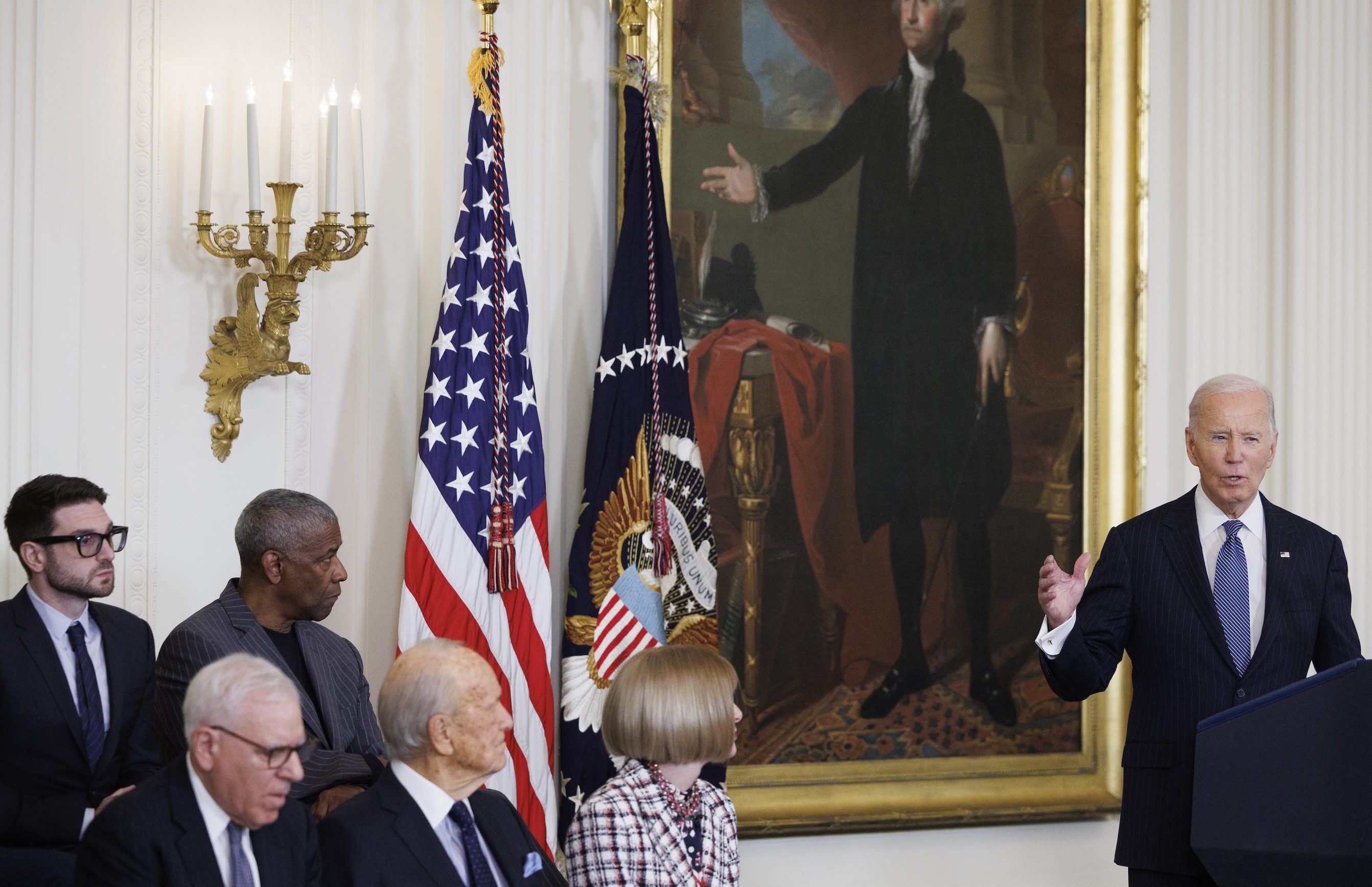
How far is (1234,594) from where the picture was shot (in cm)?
399

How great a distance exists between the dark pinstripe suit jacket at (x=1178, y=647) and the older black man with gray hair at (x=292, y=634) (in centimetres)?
215

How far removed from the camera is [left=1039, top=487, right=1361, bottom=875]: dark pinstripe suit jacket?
3902mm

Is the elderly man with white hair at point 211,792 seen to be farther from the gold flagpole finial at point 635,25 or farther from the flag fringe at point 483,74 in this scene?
the gold flagpole finial at point 635,25

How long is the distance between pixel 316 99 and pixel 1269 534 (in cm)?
367

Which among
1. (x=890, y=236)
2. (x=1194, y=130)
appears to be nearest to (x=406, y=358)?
(x=890, y=236)

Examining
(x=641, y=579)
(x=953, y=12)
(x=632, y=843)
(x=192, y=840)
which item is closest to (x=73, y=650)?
(x=192, y=840)

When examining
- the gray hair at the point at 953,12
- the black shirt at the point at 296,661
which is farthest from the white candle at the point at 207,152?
the gray hair at the point at 953,12

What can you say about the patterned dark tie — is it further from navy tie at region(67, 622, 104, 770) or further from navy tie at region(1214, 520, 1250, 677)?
navy tie at region(1214, 520, 1250, 677)

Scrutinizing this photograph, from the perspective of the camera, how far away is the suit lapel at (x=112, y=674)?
→ 158 inches

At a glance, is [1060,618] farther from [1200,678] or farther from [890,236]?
[890,236]

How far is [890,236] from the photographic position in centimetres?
605

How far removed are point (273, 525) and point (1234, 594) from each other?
2908mm

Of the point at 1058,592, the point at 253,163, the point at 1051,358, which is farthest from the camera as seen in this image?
the point at 1051,358

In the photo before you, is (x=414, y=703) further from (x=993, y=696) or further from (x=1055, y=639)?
(x=993, y=696)
